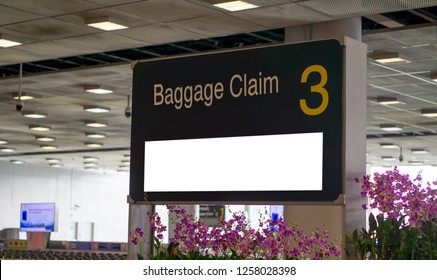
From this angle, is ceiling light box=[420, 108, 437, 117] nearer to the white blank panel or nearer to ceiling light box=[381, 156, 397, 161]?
ceiling light box=[381, 156, 397, 161]

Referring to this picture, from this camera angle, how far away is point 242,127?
3.20 meters

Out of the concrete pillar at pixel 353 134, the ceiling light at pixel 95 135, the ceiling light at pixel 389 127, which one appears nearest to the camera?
the concrete pillar at pixel 353 134

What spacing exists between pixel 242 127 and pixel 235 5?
4.85m

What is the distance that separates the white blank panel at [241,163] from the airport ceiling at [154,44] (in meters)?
4.66

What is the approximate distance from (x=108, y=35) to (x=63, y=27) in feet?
1.76

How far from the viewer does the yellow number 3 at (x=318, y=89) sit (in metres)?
3.04

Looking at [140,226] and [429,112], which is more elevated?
[429,112]

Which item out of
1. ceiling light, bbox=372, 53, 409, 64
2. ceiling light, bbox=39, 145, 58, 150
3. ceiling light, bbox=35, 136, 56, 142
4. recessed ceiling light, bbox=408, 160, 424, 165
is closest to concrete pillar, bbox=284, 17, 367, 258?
ceiling light, bbox=372, 53, 409, 64

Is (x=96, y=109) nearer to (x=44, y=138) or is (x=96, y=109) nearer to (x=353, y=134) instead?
(x=44, y=138)

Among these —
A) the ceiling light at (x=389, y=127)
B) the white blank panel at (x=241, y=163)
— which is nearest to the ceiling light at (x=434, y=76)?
the ceiling light at (x=389, y=127)

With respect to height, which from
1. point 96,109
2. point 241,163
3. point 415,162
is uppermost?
point 96,109

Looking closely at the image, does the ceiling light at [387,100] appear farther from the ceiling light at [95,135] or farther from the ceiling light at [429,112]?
the ceiling light at [95,135]

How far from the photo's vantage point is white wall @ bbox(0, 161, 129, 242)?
29.9 metres

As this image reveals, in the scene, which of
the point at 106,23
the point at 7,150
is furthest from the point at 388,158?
the point at 106,23
